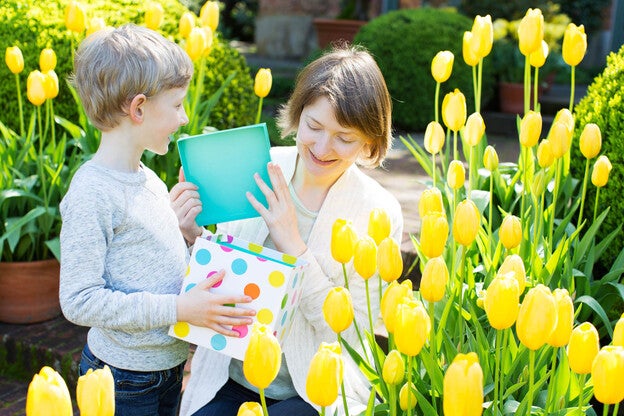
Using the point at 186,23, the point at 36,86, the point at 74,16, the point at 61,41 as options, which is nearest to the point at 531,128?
the point at 186,23

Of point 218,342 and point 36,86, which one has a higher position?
point 36,86

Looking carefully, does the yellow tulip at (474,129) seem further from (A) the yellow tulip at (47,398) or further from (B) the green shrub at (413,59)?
(B) the green shrub at (413,59)

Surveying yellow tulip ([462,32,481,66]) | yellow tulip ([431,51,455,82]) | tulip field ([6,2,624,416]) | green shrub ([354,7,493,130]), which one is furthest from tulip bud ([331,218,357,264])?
green shrub ([354,7,493,130])

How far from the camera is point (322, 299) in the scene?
2.23 m

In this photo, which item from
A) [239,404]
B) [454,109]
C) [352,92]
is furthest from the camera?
[454,109]

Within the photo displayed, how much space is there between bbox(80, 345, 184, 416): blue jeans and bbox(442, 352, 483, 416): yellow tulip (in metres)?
1.07

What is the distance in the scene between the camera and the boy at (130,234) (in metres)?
1.89

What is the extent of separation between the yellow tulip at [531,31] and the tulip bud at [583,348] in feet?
4.50

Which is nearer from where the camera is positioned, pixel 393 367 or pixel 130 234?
pixel 393 367

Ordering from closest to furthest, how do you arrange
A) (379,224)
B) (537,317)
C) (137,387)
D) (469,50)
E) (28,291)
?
(537,317) < (379,224) < (137,387) < (469,50) < (28,291)

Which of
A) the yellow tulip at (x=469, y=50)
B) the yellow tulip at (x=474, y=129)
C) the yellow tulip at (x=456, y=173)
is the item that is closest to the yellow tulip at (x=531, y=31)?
the yellow tulip at (x=469, y=50)

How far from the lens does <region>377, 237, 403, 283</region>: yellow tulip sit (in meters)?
1.58

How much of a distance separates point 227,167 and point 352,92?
15.1 inches

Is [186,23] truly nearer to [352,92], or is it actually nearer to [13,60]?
[13,60]
